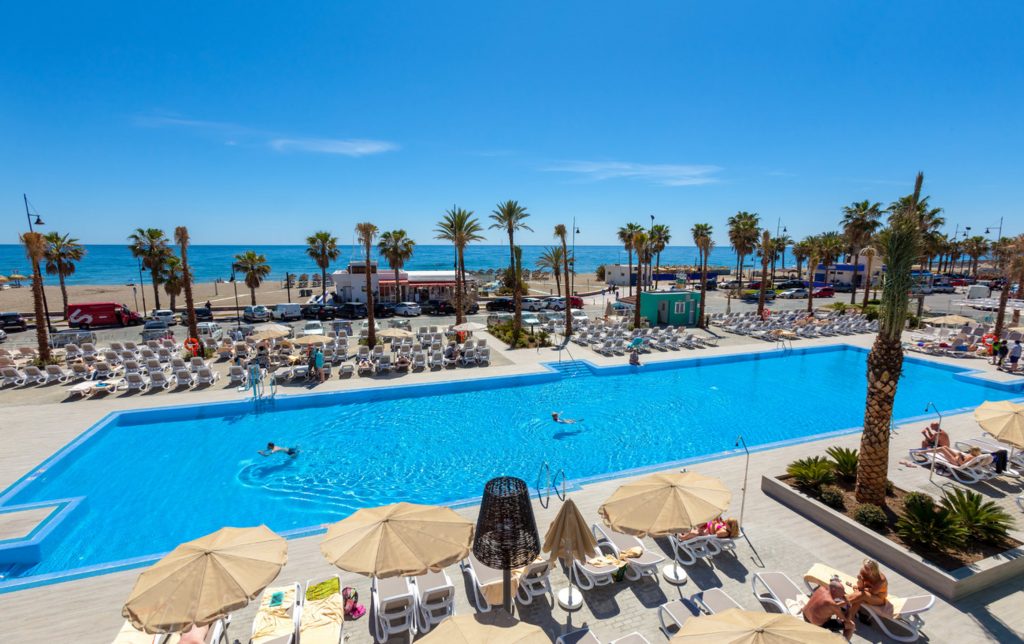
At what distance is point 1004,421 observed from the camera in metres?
10.5

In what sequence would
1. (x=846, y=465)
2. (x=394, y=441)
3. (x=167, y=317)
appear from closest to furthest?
(x=846, y=465), (x=394, y=441), (x=167, y=317)

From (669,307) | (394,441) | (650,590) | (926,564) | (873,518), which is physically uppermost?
(669,307)

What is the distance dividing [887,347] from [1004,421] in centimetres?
450

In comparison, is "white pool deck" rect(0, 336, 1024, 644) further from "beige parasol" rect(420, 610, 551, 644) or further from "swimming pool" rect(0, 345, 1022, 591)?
"beige parasol" rect(420, 610, 551, 644)

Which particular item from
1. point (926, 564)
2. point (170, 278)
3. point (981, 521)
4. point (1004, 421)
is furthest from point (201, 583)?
point (170, 278)

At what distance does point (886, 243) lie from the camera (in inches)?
348

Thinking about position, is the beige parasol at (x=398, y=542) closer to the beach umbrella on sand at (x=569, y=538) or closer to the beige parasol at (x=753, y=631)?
the beach umbrella on sand at (x=569, y=538)

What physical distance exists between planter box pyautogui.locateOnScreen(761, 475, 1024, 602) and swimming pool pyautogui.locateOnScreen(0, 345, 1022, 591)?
191 inches

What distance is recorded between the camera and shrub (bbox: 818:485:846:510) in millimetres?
9352

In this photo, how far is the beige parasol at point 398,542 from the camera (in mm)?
5891

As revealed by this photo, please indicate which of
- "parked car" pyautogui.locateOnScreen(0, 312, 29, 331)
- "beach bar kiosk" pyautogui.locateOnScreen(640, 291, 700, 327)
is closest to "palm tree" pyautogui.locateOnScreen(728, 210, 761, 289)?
"beach bar kiosk" pyautogui.locateOnScreen(640, 291, 700, 327)

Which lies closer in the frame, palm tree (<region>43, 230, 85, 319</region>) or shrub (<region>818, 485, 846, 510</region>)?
shrub (<region>818, 485, 846, 510</region>)

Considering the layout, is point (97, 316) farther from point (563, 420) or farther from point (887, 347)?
point (887, 347)

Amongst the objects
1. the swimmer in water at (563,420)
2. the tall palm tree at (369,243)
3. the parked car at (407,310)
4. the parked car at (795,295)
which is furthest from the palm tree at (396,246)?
the parked car at (795,295)
